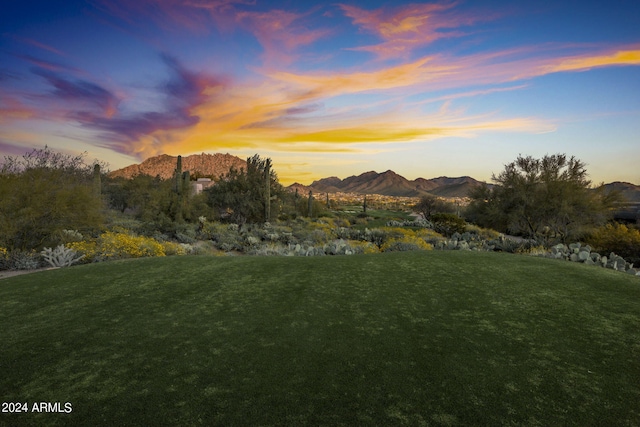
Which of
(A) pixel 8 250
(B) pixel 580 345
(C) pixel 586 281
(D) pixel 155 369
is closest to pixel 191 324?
(D) pixel 155 369

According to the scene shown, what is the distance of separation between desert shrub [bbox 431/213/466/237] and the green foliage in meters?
23.8

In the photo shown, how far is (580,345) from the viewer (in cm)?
327

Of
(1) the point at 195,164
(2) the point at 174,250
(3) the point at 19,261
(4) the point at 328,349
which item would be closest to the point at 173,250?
(2) the point at 174,250

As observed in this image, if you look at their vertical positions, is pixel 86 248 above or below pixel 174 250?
above

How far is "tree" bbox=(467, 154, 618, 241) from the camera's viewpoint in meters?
20.5

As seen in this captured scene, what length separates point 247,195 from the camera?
3259cm

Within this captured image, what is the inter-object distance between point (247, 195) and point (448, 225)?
17.9m

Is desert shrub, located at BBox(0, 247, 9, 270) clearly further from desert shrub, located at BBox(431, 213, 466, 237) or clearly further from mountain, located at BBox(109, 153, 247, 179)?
mountain, located at BBox(109, 153, 247, 179)

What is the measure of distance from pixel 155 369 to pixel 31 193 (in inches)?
527

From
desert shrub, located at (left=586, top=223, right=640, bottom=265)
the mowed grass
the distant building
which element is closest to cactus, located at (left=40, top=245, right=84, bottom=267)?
the mowed grass

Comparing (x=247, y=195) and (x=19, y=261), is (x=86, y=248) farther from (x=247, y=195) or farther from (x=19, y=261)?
(x=247, y=195)

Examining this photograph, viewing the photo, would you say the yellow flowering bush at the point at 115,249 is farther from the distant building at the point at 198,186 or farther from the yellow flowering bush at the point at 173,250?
the distant building at the point at 198,186

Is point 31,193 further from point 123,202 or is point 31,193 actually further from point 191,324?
point 123,202

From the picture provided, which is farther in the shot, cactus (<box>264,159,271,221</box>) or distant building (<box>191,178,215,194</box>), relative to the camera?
distant building (<box>191,178,215,194</box>)
